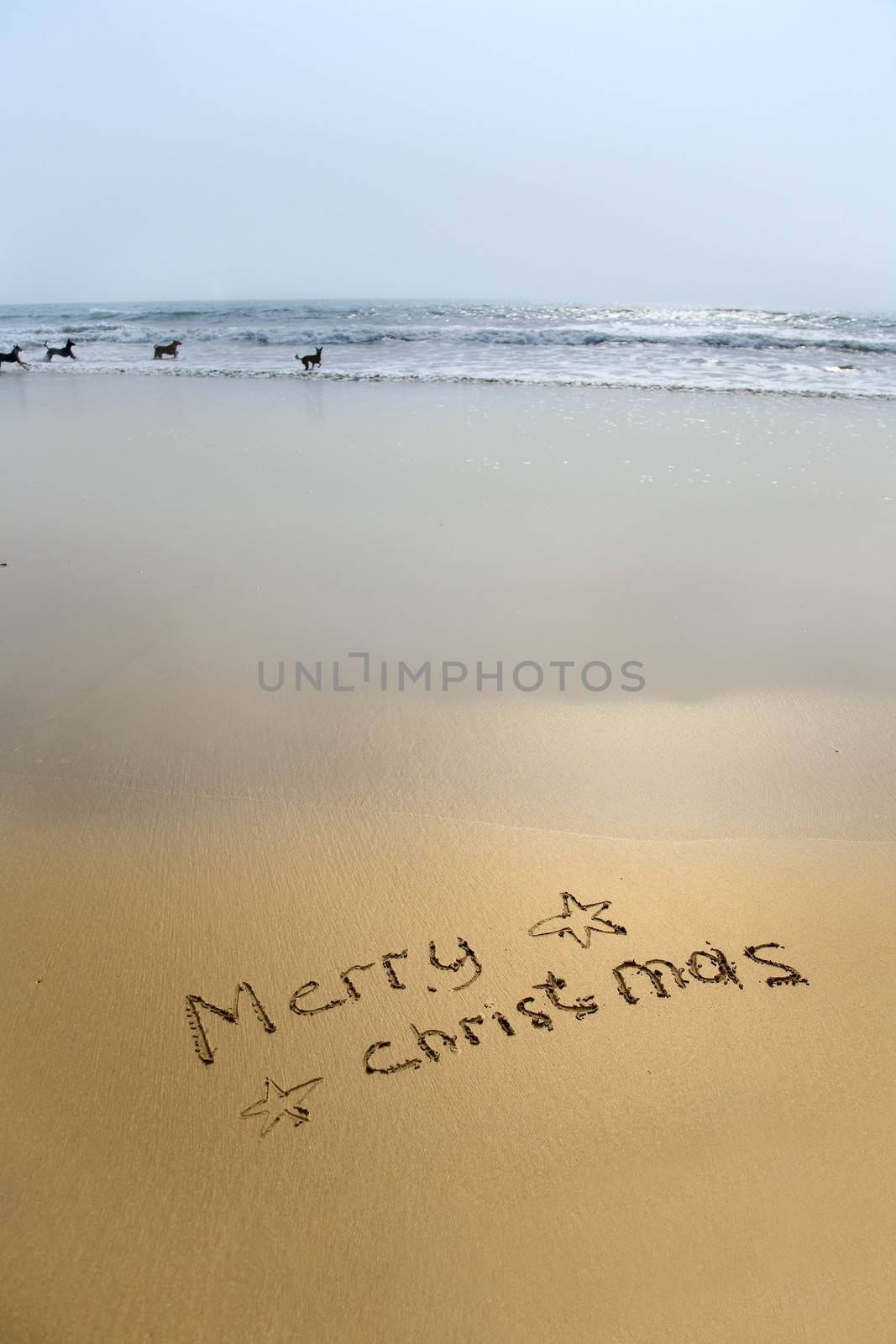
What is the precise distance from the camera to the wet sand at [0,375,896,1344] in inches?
55.7

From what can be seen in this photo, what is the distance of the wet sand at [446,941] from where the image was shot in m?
1.42

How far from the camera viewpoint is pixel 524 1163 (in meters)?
1.56

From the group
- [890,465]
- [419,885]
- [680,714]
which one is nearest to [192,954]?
[419,885]

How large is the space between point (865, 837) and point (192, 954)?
6.64 feet

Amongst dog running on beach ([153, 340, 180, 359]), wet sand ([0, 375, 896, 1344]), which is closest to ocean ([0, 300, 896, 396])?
dog running on beach ([153, 340, 180, 359])

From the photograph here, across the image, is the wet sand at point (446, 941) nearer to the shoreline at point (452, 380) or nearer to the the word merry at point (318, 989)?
the the word merry at point (318, 989)

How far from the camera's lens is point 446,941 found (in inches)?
79.0

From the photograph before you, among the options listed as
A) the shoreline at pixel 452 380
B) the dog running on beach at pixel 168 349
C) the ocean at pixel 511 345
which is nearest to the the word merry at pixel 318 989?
the shoreline at pixel 452 380

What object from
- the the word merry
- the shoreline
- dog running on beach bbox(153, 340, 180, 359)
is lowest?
the the word merry

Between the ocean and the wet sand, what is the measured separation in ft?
25.2

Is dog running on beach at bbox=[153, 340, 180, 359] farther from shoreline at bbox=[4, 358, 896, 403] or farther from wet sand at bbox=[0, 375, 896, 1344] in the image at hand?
wet sand at bbox=[0, 375, 896, 1344]

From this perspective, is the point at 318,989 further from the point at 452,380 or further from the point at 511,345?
the point at 511,345

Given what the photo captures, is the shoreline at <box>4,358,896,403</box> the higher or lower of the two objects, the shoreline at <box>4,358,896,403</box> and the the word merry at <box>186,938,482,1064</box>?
the higher

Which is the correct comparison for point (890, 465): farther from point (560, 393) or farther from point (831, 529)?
point (560, 393)
